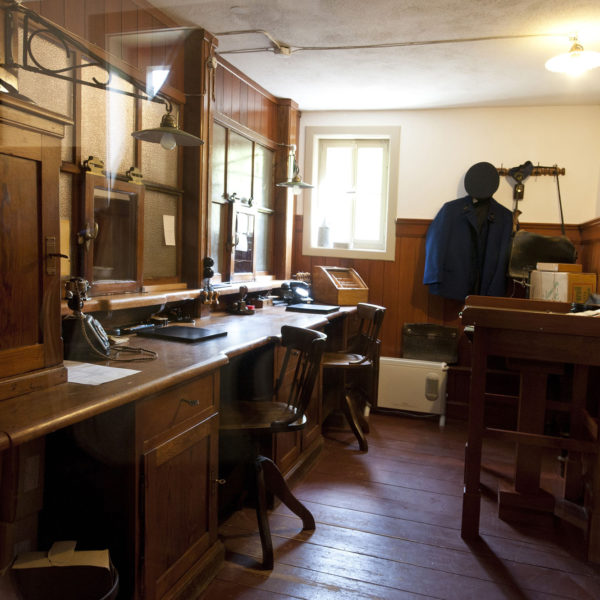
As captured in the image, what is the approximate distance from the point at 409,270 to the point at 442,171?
879 mm

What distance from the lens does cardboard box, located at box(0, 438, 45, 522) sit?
69.7 inches

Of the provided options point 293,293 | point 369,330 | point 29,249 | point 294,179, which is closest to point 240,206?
point 294,179

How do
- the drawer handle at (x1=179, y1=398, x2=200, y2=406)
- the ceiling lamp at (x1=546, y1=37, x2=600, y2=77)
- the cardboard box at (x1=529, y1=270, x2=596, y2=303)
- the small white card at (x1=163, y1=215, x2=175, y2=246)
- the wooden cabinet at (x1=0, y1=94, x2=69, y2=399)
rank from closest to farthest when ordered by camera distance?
the wooden cabinet at (x1=0, y1=94, x2=69, y2=399)
the drawer handle at (x1=179, y1=398, x2=200, y2=406)
the ceiling lamp at (x1=546, y1=37, x2=600, y2=77)
the small white card at (x1=163, y1=215, x2=175, y2=246)
the cardboard box at (x1=529, y1=270, x2=596, y2=303)

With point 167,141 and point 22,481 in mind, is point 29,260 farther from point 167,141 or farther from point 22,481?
point 167,141

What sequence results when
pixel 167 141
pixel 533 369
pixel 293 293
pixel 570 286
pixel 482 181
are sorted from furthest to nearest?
pixel 482 181, pixel 293 293, pixel 570 286, pixel 533 369, pixel 167 141

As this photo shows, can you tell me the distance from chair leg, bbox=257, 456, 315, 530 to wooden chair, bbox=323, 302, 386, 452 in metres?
1.14

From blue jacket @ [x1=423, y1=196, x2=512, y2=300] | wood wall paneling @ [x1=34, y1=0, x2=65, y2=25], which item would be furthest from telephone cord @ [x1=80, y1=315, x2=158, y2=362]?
blue jacket @ [x1=423, y1=196, x2=512, y2=300]

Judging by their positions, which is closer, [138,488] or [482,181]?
[138,488]

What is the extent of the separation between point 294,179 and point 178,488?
2691 millimetres

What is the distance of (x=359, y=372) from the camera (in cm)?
460

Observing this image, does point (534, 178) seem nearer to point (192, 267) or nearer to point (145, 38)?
point (192, 267)

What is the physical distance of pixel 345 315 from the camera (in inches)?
164

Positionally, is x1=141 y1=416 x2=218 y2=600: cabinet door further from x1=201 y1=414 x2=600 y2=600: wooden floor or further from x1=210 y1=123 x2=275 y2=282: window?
x1=210 y1=123 x2=275 y2=282: window

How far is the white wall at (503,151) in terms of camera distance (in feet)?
14.4
